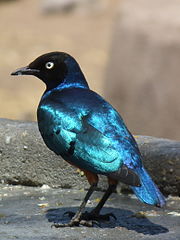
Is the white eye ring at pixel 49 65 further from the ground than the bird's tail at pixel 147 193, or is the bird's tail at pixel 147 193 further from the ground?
the white eye ring at pixel 49 65

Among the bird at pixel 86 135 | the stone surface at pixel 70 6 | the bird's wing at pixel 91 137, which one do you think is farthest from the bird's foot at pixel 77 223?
the stone surface at pixel 70 6

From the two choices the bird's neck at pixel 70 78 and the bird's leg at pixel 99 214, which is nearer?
the bird's leg at pixel 99 214

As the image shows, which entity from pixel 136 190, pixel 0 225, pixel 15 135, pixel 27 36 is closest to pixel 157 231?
pixel 136 190

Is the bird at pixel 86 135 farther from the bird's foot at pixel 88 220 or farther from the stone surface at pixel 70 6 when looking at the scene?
the stone surface at pixel 70 6

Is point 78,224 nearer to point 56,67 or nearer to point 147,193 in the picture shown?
point 147,193

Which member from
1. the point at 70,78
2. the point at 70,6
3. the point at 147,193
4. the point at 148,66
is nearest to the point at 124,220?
the point at 147,193

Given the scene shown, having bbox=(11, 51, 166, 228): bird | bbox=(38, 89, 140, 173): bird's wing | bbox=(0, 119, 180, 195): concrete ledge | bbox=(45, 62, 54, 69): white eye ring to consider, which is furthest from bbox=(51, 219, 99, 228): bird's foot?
bbox=(45, 62, 54, 69): white eye ring
